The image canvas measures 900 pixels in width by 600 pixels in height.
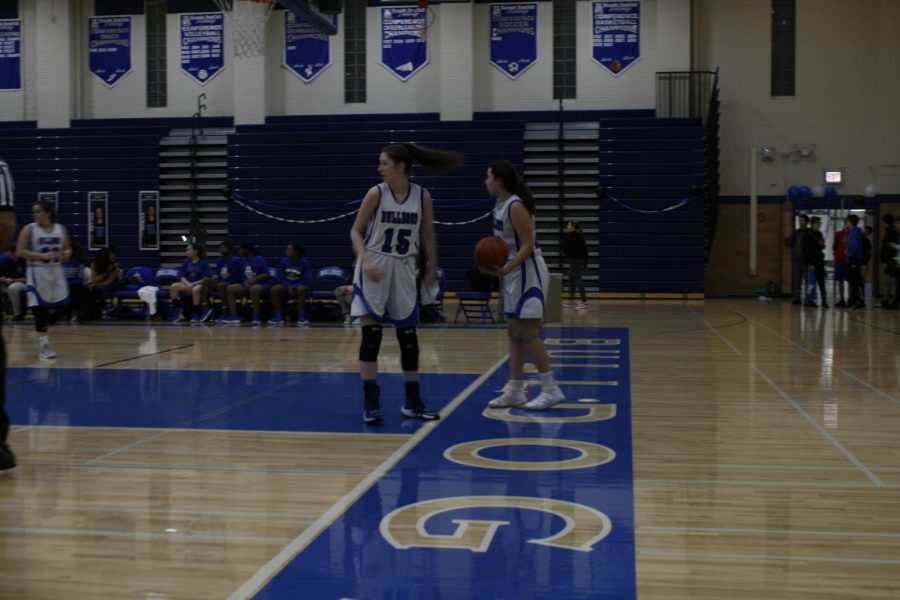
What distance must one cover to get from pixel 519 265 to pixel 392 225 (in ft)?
2.87

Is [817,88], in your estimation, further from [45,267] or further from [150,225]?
[45,267]

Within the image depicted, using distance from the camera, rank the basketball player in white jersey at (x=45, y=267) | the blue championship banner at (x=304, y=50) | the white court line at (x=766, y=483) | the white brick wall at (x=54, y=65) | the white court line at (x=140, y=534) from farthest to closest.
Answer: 1. the white brick wall at (x=54, y=65)
2. the blue championship banner at (x=304, y=50)
3. the basketball player in white jersey at (x=45, y=267)
4. the white court line at (x=766, y=483)
5. the white court line at (x=140, y=534)

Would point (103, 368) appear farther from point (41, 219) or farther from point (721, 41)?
point (721, 41)

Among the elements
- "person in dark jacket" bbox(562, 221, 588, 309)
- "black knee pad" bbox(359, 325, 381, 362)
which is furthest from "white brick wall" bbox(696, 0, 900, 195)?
"black knee pad" bbox(359, 325, 381, 362)

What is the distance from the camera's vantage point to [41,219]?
9.22 m

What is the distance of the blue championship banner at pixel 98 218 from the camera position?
20.9 metres

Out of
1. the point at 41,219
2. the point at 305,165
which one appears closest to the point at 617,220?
the point at 305,165

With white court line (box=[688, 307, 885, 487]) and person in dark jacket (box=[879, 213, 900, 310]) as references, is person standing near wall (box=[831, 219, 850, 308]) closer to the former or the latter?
person in dark jacket (box=[879, 213, 900, 310])

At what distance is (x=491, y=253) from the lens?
6.04 meters

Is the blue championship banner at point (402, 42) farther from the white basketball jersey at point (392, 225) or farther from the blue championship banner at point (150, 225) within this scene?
the white basketball jersey at point (392, 225)

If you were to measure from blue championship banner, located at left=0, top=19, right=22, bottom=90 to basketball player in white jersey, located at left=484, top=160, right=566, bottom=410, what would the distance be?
19.2 meters

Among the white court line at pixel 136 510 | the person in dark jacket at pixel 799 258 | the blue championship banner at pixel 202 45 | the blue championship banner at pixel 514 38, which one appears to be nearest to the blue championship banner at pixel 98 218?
the blue championship banner at pixel 202 45

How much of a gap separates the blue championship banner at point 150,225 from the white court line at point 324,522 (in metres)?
16.0

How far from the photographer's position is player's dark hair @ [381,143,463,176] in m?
Result: 5.82
